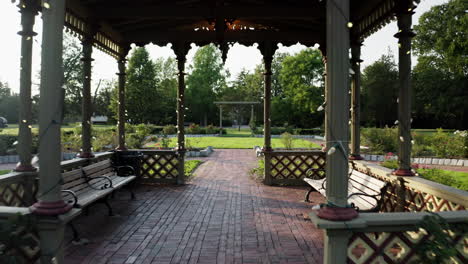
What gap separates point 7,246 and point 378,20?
6.27m

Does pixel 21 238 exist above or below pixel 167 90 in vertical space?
below

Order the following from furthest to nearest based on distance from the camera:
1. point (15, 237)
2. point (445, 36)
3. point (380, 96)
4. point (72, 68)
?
point (380, 96) → point (72, 68) → point (445, 36) → point (15, 237)

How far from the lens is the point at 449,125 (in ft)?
122

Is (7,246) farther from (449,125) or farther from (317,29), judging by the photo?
(449,125)

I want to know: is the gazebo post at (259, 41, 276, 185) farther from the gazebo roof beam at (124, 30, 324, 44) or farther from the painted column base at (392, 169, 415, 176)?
the painted column base at (392, 169, 415, 176)

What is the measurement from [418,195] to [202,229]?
3.10 metres

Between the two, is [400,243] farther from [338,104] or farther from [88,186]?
[88,186]

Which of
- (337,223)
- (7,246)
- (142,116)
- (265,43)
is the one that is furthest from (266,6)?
(142,116)

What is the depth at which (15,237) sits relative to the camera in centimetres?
271

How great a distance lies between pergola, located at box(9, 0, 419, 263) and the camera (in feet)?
9.01

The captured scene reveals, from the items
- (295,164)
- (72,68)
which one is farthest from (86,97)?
(72,68)

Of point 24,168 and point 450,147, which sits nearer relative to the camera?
point 24,168

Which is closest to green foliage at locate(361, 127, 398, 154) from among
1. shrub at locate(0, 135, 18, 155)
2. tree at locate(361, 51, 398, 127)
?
shrub at locate(0, 135, 18, 155)

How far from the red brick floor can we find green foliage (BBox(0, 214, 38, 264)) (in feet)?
3.58
